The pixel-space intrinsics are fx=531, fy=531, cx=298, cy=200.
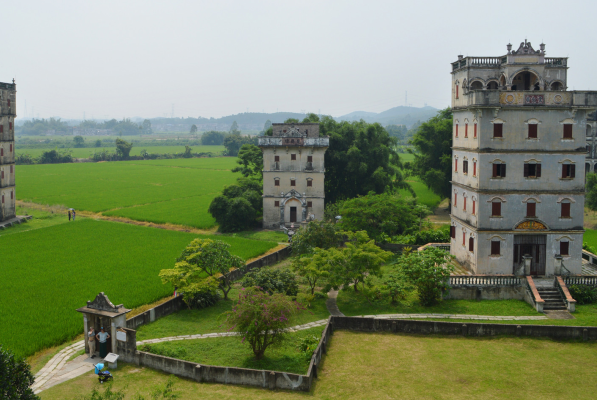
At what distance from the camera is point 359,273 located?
30.0 m

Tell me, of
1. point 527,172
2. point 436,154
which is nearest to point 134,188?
point 436,154

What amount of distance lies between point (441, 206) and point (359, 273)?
40.6m

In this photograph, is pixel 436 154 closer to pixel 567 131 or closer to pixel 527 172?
pixel 527 172

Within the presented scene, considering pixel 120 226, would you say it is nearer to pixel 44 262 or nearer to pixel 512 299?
pixel 44 262

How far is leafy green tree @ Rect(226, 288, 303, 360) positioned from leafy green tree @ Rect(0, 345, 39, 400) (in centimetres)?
785

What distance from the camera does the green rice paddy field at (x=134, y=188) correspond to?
62844mm

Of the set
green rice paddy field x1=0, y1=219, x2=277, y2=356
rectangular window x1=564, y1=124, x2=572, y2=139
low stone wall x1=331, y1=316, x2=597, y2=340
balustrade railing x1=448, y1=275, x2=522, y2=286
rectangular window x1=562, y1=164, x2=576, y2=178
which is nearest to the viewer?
low stone wall x1=331, y1=316, x2=597, y2=340

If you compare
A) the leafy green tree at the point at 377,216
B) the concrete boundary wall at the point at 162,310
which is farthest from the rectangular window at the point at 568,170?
the concrete boundary wall at the point at 162,310

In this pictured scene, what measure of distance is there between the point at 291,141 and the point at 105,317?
34.0 m

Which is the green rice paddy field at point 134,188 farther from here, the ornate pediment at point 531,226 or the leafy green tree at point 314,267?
the ornate pediment at point 531,226

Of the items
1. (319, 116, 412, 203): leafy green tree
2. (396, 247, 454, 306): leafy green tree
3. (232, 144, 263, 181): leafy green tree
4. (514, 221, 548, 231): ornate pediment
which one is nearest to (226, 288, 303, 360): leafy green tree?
(396, 247, 454, 306): leafy green tree

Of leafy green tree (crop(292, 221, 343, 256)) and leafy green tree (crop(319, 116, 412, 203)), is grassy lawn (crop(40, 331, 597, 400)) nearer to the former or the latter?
leafy green tree (crop(292, 221, 343, 256))

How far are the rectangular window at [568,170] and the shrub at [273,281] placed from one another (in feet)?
58.2

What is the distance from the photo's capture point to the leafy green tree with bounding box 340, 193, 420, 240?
4334 centimetres
